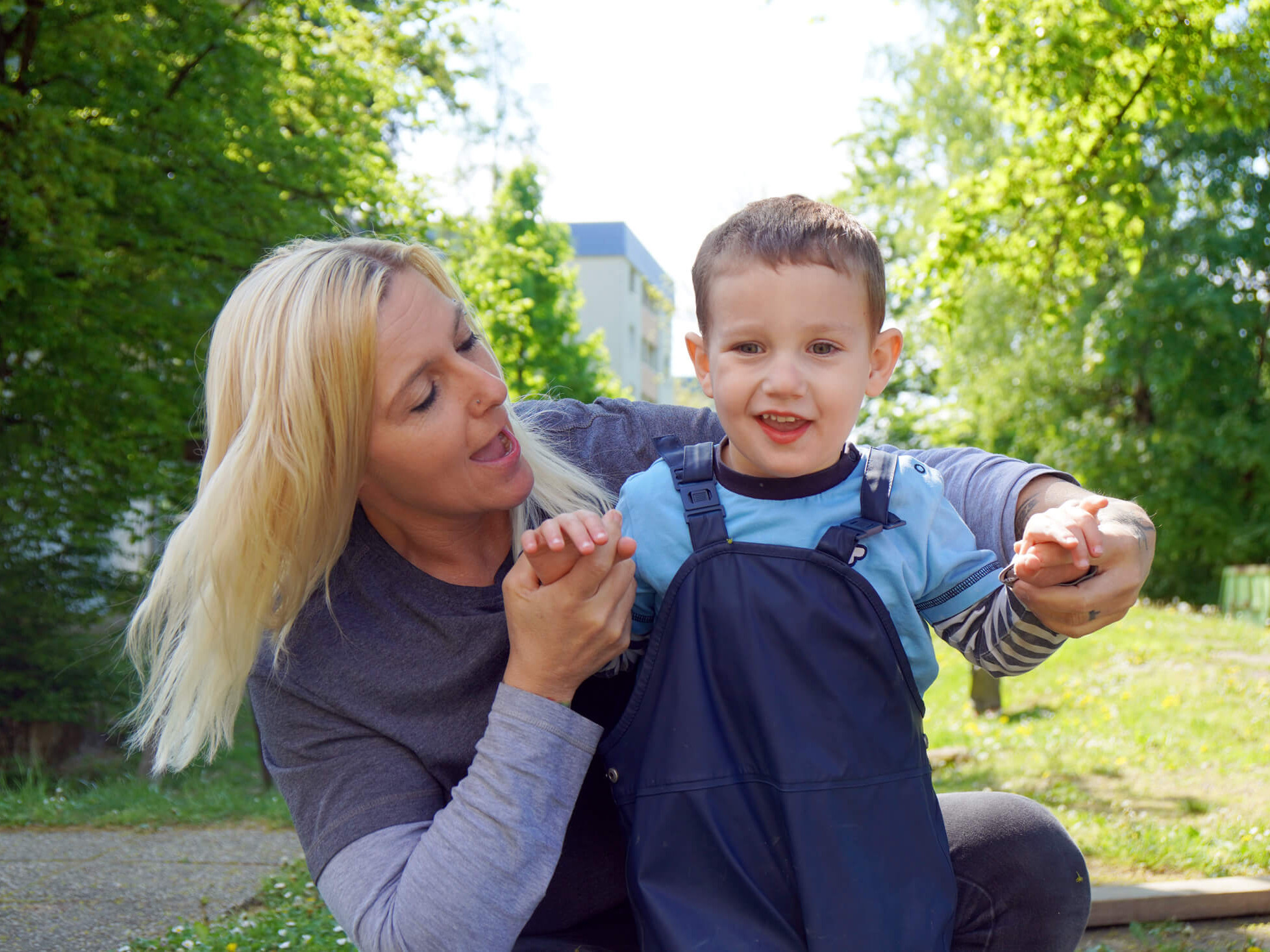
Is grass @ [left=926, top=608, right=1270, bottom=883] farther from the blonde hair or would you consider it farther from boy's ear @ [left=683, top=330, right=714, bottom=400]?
the blonde hair

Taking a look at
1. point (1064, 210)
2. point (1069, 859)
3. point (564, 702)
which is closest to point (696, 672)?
point (564, 702)

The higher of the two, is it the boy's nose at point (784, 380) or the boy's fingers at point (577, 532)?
the boy's nose at point (784, 380)

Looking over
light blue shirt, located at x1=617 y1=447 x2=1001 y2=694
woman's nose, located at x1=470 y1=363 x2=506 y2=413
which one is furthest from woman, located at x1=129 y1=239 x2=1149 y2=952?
light blue shirt, located at x1=617 y1=447 x2=1001 y2=694

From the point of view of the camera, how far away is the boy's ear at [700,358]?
6.19ft

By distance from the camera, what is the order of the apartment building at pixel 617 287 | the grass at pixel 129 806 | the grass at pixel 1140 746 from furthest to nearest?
the apartment building at pixel 617 287 → the grass at pixel 129 806 → the grass at pixel 1140 746

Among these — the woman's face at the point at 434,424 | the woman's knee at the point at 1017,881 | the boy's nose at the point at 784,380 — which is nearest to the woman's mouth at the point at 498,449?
the woman's face at the point at 434,424

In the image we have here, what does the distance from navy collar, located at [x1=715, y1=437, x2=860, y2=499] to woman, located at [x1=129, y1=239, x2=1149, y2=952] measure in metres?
0.24

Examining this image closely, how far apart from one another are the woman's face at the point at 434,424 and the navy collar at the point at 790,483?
40 cm

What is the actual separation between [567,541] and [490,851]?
0.48m

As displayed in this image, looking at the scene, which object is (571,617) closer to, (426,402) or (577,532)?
(577,532)

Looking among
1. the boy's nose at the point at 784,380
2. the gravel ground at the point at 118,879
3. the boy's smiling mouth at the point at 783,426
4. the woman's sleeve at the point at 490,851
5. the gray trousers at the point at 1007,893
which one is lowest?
the gravel ground at the point at 118,879

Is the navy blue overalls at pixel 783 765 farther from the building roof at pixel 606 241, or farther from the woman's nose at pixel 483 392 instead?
the building roof at pixel 606 241

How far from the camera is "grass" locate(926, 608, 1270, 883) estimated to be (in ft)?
13.5

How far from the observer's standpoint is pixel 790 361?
1720 millimetres
